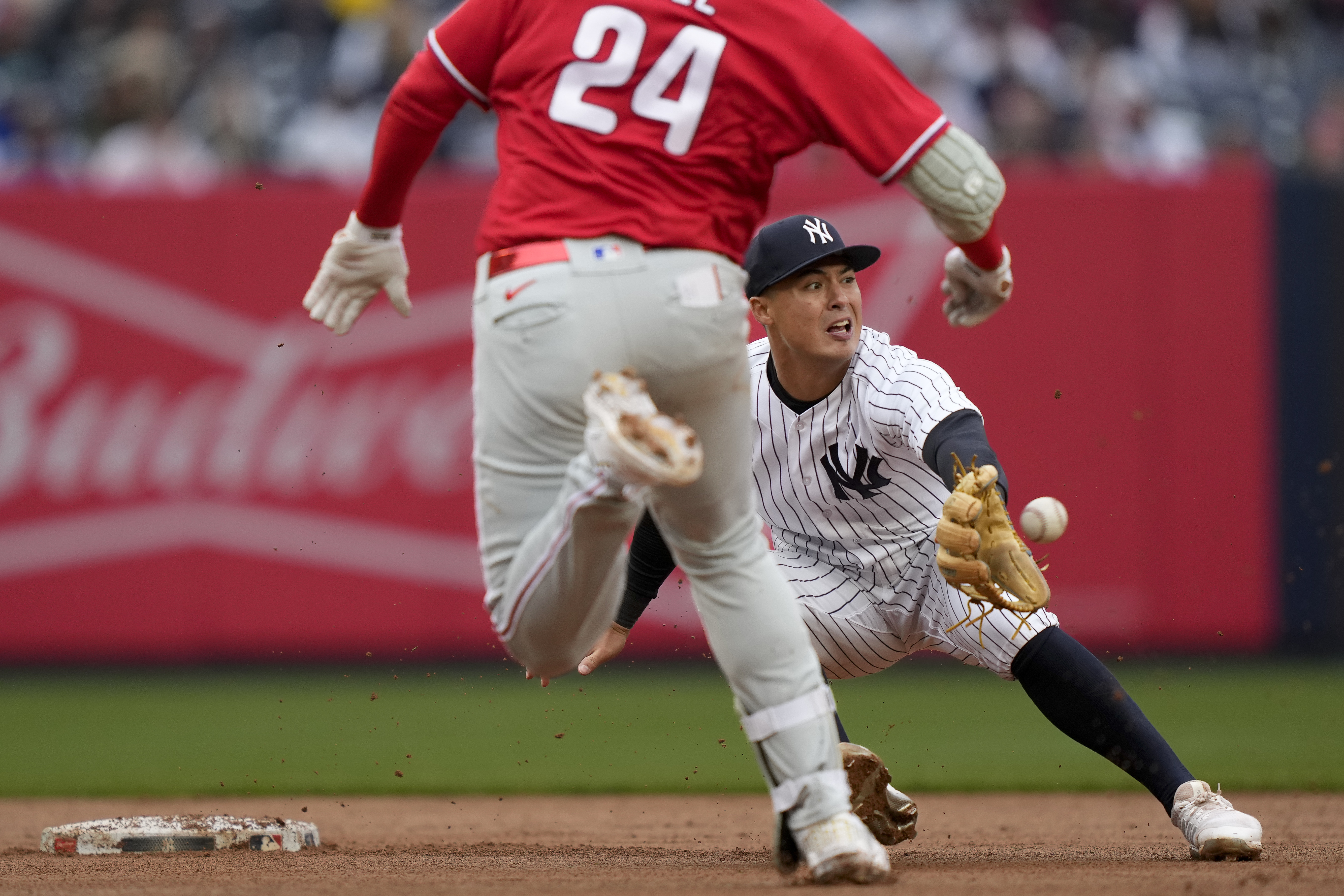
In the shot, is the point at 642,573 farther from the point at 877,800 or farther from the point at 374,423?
the point at 374,423

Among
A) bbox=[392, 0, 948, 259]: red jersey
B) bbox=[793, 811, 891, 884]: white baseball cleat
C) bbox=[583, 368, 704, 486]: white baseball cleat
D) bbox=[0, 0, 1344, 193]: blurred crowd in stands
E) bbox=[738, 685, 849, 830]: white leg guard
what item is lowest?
bbox=[793, 811, 891, 884]: white baseball cleat

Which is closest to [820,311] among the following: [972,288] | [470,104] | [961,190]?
[972,288]

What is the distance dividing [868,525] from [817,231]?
2.56 ft

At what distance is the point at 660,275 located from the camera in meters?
2.87

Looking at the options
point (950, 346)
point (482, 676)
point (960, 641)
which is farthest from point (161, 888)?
point (950, 346)

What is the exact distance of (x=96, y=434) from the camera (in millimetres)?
8852

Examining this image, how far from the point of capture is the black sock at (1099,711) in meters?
3.81

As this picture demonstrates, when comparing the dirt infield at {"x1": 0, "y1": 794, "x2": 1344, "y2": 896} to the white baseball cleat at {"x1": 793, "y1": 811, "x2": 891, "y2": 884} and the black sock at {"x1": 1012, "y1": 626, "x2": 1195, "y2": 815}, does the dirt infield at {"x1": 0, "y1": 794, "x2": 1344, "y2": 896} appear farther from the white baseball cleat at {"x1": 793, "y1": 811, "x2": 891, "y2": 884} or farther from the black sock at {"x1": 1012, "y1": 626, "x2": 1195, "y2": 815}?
the black sock at {"x1": 1012, "y1": 626, "x2": 1195, "y2": 815}

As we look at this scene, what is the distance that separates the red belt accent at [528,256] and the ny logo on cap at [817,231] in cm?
117

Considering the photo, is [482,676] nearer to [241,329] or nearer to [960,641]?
[241,329]

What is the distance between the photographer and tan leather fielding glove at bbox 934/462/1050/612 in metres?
3.25

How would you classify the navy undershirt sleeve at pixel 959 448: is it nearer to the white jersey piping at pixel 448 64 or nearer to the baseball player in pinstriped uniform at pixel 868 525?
the baseball player in pinstriped uniform at pixel 868 525

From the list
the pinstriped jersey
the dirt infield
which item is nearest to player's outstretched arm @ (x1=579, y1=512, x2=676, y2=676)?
the pinstriped jersey

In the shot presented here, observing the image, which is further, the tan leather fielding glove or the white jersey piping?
the tan leather fielding glove
